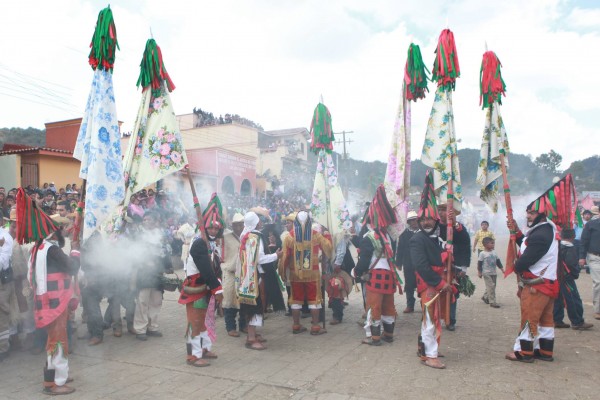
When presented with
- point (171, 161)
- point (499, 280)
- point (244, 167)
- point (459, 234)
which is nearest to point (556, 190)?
point (459, 234)

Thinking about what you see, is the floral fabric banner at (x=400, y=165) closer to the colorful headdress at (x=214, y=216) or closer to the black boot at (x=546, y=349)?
the black boot at (x=546, y=349)

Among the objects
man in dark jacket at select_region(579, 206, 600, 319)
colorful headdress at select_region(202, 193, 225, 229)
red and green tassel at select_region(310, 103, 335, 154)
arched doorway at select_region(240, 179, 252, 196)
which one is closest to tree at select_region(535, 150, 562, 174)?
arched doorway at select_region(240, 179, 252, 196)

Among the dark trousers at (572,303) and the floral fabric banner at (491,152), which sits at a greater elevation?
the floral fabric banner at (491,152)

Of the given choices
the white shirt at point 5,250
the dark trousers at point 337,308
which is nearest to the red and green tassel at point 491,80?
the dark trousers at point 337,308

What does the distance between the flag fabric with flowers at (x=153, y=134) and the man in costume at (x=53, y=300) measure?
1.10 m

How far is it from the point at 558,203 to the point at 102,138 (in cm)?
541

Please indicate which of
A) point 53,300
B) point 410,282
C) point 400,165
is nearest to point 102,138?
point 53,300

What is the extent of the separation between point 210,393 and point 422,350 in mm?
2571

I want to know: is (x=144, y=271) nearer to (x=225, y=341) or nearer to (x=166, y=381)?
(x=225, y=341)

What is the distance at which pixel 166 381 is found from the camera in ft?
15.9

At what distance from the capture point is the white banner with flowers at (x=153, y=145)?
18.1 feet

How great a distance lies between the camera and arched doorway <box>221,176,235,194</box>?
25.1m

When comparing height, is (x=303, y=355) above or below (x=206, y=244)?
below

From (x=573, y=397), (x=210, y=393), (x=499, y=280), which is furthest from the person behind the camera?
(x=499, y=280)
